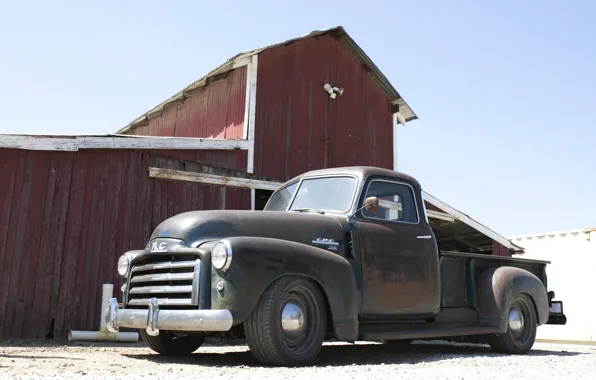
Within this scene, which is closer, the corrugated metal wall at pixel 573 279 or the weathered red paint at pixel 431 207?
the weathered red paint at pixel 431 207

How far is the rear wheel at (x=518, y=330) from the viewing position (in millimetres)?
7891

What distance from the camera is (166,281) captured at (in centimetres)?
567

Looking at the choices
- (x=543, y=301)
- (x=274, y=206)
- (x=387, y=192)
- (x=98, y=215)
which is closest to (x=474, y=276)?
(x=543, y=301)

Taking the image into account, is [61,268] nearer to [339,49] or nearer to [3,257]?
[3,257]

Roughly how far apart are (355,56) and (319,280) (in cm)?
1024

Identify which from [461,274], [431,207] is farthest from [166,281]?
[431,207]

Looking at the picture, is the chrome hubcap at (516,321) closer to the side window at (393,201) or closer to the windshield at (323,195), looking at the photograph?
the side window at (393,201)

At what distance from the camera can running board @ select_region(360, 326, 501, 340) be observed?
6.21 meters

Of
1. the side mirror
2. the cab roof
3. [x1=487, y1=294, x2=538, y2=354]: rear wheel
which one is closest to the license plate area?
[x1=487, y1=294, x2=538, y2=354]: rear wheel

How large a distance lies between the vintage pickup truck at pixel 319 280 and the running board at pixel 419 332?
0.7 inches

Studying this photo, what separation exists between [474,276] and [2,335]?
21.0 ft

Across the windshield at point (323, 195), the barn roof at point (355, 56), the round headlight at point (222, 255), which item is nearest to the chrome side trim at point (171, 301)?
the round headlight at point (222, 255)

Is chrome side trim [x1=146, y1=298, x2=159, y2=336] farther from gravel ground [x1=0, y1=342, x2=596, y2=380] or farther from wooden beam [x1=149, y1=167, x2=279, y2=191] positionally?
wooden beam [x1=149, y1=167, x2=279, y2=191]

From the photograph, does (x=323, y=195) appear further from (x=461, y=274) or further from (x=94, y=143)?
(x=94, y=143)
